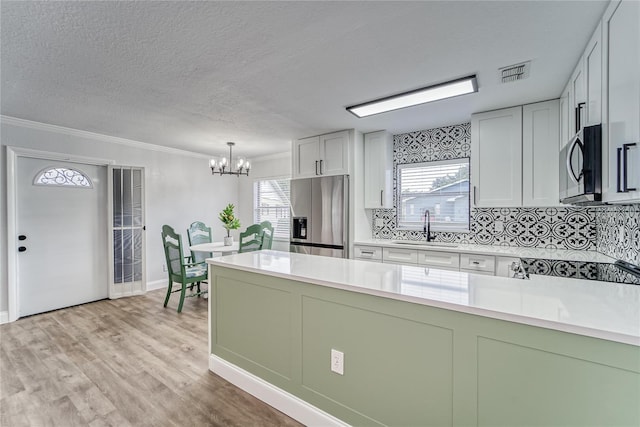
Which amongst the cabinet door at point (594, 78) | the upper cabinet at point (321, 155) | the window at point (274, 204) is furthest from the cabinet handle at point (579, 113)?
the window at point (274, 204)

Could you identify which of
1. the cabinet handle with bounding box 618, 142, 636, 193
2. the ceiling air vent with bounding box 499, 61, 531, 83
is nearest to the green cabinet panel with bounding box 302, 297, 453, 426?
the cabinet handle with bounding box 618, 142, 636, 193

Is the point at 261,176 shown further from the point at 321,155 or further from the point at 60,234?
the point at 60,234

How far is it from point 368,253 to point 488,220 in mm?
1509

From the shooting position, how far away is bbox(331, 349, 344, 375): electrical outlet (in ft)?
5.13

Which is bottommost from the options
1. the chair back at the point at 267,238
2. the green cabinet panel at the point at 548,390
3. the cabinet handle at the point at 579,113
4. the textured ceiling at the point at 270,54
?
the green cabinet panel at the point at 548,390

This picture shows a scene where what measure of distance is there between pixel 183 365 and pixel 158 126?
2.89 meters

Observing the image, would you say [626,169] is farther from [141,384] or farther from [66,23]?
[141,384]

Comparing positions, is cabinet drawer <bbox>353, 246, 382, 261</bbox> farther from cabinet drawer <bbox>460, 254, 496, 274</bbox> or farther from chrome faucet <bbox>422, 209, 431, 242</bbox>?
cabinet drawer <bbox>460, 254, 496, 274</bbox>

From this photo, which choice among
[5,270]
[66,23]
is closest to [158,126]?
[66,23]

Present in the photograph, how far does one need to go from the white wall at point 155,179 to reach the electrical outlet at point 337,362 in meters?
4.19

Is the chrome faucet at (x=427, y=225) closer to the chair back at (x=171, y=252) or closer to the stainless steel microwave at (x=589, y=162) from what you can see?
the stainless steel microwave at (x=589, y=162)

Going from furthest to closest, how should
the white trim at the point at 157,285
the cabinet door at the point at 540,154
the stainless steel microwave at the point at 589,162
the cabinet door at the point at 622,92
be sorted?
the white trim at the point at 157,285, the cabinet door at the point at 540,154, the stainless steel microwave at the point at 589,162, the cabinet door at the point at 622,92

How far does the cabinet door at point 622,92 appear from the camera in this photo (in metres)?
1.17

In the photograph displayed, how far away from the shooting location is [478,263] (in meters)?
2.90
